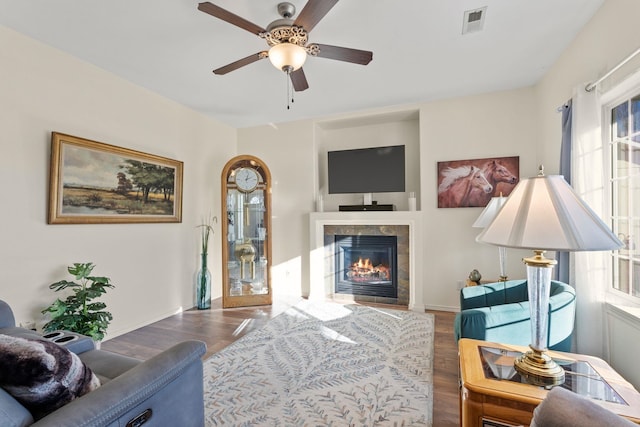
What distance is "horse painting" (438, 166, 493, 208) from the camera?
11.9 ft

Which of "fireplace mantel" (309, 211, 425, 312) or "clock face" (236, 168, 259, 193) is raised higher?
"clock face" (236, 168, 259, 193)

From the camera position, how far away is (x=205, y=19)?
218 cm

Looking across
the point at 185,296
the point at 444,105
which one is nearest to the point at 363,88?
the point at 444,105

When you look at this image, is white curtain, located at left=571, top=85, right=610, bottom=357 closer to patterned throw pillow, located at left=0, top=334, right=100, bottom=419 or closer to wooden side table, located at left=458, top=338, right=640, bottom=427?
wooden side table, located at left=458, top=338, right=640, bottom=427

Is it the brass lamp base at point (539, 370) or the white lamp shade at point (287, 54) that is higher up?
the white lamp shade at point (287, 54)

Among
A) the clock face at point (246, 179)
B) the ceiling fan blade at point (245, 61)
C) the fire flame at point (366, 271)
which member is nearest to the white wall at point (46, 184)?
the clock face at point (246, 179)

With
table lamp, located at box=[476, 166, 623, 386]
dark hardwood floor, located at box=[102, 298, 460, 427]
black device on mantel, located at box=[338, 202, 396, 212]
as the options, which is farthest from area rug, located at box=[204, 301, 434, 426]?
black device on mantel, located at box=[338, 202, 396, 212]

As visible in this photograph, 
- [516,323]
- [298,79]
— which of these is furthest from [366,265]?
[298,79]

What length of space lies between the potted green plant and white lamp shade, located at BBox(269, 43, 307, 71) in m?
2.40

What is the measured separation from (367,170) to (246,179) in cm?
180

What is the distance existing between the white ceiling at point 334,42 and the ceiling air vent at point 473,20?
5 cm

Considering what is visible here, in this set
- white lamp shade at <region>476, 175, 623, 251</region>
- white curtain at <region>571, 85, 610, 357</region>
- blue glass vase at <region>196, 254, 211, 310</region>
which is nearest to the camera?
white lamp shade at <region>476, 175, 623, 251</region>

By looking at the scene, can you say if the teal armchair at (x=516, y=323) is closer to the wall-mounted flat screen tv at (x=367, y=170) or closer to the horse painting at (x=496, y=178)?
the horse painting at (x=496, y=178)

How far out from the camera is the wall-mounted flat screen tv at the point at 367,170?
13.5 ft
